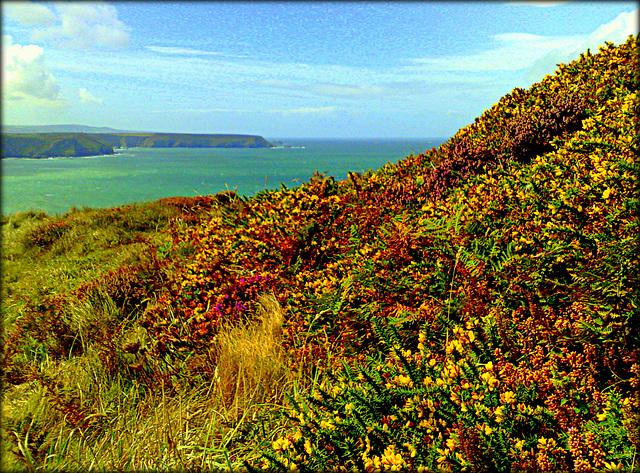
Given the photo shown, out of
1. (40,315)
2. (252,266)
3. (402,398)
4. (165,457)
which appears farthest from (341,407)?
(40,315)

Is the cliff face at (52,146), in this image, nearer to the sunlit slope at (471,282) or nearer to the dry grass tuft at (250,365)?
the sunlit slope at (471,282)

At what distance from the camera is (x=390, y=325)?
335 centimetres

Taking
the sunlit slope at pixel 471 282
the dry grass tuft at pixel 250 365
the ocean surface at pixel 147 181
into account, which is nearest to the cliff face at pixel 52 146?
the ocean surface at pixel 147 181

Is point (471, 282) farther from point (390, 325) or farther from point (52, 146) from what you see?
point (52, 146)

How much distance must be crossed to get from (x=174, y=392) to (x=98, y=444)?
2.53 feet

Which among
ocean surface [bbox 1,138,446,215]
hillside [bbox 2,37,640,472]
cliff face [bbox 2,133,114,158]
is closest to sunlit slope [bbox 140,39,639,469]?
hillside [bbox 2,37,640,472]

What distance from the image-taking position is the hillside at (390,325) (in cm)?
238

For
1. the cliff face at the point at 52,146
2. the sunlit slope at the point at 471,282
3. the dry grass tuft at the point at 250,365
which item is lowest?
the dry grass tuft at the point at 250,365

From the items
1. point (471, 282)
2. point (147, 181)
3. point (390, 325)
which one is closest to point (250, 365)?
point (390, 325)

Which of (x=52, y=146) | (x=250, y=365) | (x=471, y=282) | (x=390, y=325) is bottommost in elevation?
(x=250, y=365)

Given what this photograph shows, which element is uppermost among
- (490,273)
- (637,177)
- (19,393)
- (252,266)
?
(637,177)

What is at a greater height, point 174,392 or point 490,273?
point 490,273

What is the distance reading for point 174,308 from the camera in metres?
4.77

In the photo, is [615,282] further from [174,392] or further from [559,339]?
[174,392]
